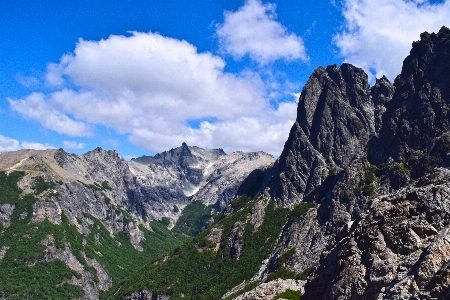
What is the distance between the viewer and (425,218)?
4188 centimetres

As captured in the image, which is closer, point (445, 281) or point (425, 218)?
point (445, 281)

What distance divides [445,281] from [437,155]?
621 ft

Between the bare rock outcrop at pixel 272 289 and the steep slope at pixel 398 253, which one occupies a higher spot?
the steep slope at pixel 398 253

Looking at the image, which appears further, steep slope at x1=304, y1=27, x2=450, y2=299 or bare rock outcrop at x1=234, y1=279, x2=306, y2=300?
bare rock outcrop at x1=234, y1=279, x2=306, y2=300

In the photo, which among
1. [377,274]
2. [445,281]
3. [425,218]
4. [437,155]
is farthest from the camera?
[437,155]

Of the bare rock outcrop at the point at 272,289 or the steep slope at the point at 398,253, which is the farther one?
the bare rock outcrop at the point at 272,289

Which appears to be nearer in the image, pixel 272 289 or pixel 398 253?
pixel 398 253

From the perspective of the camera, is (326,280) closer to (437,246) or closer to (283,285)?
(437,246)

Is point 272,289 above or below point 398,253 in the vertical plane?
below

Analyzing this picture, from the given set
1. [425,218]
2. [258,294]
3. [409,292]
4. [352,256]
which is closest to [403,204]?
[425,218]

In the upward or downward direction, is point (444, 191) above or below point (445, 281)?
above

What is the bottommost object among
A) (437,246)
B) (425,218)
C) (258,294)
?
(258,294)

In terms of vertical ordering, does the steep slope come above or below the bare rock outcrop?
above

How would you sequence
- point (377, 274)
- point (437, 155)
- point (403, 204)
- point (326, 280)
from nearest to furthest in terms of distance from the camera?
1. point (377, 274)
2. point (403, 204)
3. point (326, 280)
4. point (437, 155)
